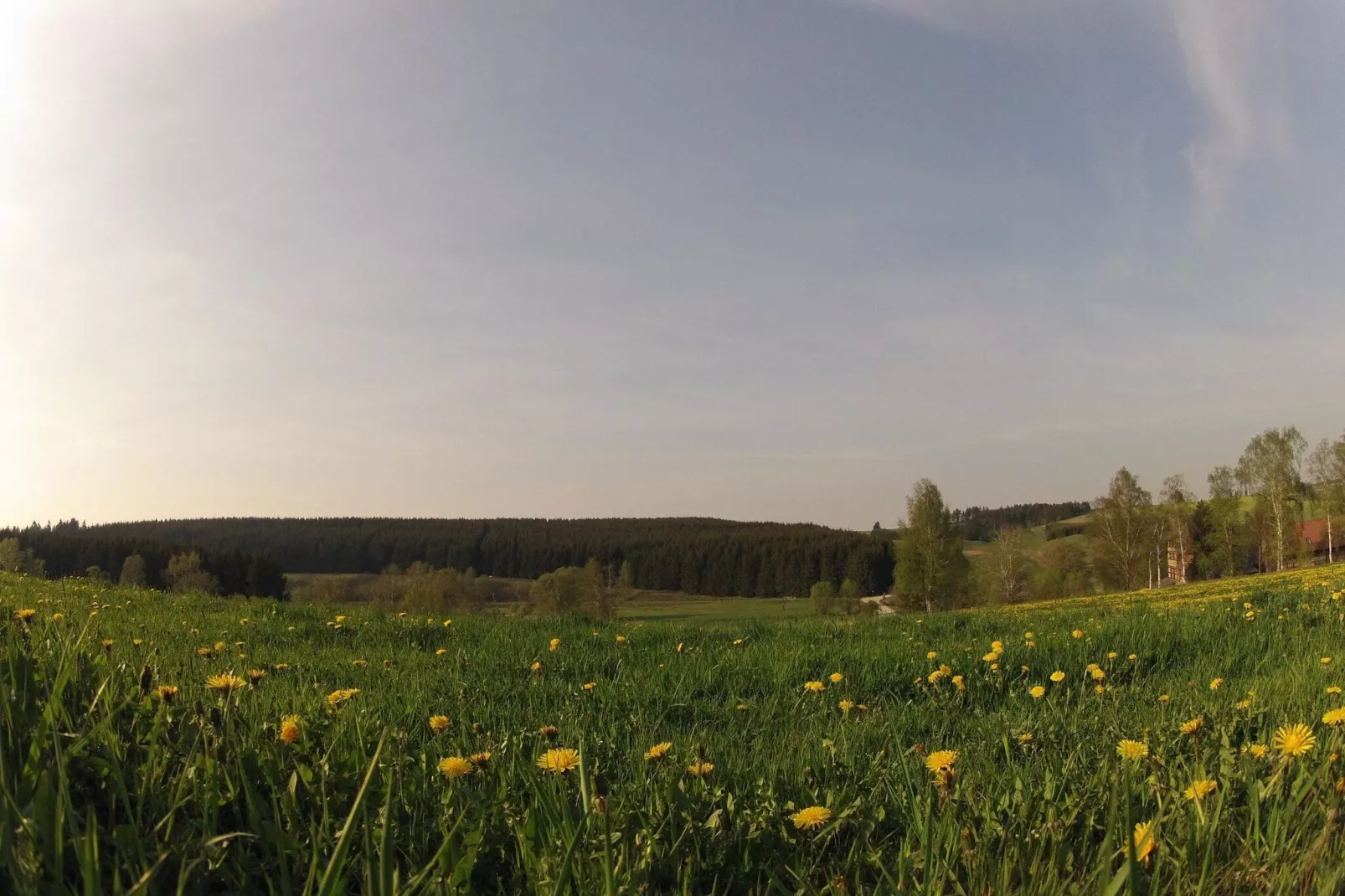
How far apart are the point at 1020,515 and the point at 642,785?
180884 mm

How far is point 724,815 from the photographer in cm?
212

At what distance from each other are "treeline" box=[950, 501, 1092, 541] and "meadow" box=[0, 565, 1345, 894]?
150598mm

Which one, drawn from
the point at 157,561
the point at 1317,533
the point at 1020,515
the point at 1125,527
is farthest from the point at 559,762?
the point at 1020,515

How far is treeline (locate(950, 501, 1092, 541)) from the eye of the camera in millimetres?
151250

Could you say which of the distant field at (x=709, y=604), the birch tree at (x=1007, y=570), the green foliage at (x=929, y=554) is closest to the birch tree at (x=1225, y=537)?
the birch tree at (x=1007, y=570)

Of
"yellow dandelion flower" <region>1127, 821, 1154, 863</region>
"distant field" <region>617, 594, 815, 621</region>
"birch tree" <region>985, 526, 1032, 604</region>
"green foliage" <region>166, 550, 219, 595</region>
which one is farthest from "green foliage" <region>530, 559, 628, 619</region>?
"yellow dandelion flower" <region>1127, 821, 1154, 863</region>

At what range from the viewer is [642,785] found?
240 cm

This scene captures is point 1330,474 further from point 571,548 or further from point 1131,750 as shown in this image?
point 571,548

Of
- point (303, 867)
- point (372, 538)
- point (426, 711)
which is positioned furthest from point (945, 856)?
point (372, 538)

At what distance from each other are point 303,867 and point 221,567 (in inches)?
3506

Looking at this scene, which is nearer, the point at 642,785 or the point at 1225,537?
the point at 642,785

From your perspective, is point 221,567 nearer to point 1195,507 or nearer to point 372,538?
point 372,538

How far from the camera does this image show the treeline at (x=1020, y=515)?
151 m

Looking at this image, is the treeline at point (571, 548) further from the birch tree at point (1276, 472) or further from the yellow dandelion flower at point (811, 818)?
the yellow dandelion flower at point (811, 818)
